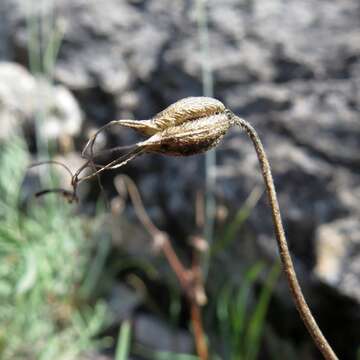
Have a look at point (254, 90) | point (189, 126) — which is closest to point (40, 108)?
point (254, 90)

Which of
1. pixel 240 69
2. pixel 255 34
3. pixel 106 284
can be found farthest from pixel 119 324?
pixel 255 34

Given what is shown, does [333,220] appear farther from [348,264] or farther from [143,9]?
[143,9]

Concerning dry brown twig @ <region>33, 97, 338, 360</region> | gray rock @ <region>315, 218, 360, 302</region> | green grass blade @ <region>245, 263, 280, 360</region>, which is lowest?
green grass blade @ <region>245, 263, 280, 360</region>

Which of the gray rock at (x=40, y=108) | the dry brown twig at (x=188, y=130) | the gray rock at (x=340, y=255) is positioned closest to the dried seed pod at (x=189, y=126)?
the dry brown twig at (x=188, y=130)

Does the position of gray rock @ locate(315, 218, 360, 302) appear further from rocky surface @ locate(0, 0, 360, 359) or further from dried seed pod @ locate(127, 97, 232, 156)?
dried seed pod @ locate(127, 97, 232, 156)

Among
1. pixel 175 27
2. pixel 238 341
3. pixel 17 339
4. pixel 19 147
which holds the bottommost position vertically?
pixel 17 339

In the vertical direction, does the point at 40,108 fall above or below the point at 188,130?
below

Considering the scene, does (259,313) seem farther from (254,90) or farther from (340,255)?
(254,90)

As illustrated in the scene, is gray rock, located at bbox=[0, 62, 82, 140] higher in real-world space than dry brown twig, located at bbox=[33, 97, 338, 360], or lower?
lower

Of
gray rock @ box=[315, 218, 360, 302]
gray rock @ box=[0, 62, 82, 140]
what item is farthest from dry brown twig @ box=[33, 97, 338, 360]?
gray rock @ box=[0, 62, 82, 140]
